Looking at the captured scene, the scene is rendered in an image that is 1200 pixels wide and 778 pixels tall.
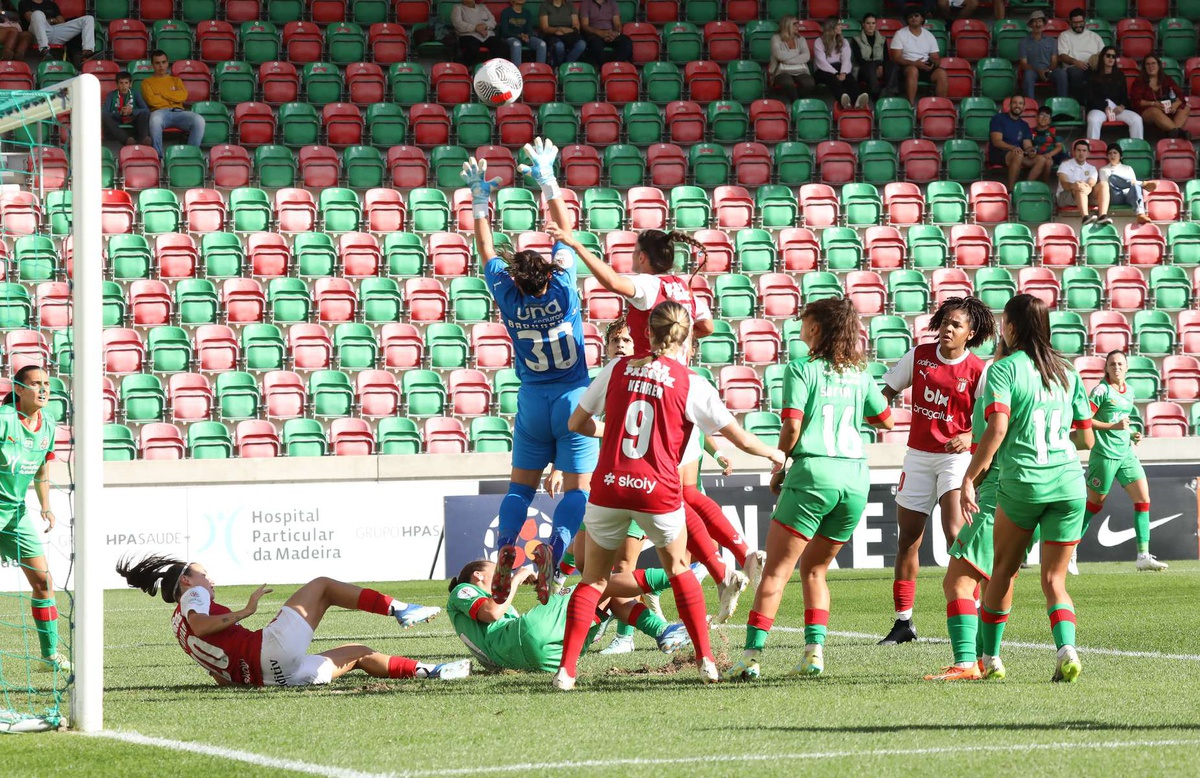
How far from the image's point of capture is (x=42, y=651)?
9.28m

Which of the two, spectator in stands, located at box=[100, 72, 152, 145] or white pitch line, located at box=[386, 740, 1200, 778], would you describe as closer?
white pitch line, located at box=[386, 740, 1200, 778]

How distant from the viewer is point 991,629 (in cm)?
741

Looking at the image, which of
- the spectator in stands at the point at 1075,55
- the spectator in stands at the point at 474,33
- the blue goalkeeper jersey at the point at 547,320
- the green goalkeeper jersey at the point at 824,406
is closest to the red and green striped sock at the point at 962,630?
the green goalkeeper jersey at the point at 824,406

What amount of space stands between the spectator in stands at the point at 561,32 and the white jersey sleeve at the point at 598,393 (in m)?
16.9

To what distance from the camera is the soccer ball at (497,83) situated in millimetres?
10992

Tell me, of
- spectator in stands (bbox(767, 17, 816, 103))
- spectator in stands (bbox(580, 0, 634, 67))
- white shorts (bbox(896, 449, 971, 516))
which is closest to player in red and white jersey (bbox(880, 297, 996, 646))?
white shorts (bbox(896, 449, 971, 516))

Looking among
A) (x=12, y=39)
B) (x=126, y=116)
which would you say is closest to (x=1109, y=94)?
(x=126, y=116)

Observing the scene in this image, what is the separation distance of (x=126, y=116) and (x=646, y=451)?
1616 centimetres

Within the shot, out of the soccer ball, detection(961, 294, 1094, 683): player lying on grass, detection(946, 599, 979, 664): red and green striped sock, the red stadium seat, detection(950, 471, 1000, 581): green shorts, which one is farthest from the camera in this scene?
the red stadium seat

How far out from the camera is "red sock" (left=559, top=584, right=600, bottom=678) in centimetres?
709

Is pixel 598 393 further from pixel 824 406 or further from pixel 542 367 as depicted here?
pixel 542 367

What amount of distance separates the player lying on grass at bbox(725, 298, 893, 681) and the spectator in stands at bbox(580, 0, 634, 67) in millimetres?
16651

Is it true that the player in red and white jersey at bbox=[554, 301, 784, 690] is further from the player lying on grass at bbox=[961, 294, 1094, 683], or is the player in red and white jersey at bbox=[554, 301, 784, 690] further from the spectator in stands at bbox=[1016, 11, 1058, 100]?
the spectator in stands at bbox=[1016, 11, 1058, 100]

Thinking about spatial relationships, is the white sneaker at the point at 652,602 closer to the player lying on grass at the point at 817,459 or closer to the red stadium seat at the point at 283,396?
the player lying on grass at the point at 817,459
